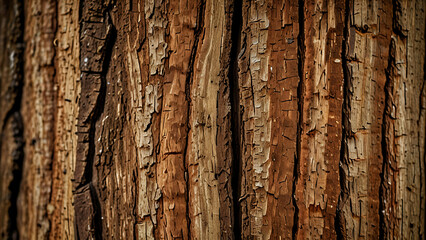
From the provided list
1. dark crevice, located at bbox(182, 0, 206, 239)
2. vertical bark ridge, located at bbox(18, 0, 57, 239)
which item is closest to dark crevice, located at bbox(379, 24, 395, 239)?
dark crevice, located at bbox(182, 0, 206, 239)

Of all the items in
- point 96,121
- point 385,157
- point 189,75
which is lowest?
point 385,157

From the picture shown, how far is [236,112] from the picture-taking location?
2.69ft

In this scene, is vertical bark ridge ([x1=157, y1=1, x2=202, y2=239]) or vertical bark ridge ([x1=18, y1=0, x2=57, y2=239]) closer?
vertical bark ridge ([x1=157, y1=1, x2=202, y2=239])

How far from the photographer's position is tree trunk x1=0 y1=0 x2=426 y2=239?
78 cm

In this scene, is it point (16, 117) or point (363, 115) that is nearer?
point (363, 115)

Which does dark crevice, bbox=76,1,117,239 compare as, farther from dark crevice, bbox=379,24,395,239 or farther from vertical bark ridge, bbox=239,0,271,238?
dark crevice, bbox=379,24,395,239

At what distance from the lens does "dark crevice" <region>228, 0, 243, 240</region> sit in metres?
0.81

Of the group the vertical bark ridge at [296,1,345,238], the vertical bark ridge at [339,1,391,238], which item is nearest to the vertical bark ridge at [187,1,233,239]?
the vertical bark ridge at [296,1,345,238]

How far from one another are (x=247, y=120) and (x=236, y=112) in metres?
0.05

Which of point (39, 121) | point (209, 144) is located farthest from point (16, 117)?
point (209, 144)

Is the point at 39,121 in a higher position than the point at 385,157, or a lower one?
higher

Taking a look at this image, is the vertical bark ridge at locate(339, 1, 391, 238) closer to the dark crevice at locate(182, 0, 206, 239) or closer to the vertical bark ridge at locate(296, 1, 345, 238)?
the vertical bark ridge at locate(296, 1, 345, 238)

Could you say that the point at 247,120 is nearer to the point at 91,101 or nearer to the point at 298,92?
the point at 298,92

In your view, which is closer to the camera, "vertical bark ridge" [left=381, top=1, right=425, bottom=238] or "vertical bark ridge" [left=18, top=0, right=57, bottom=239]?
"vertical bark ridge" [left=381, top=1, right=425, bottom=238]
